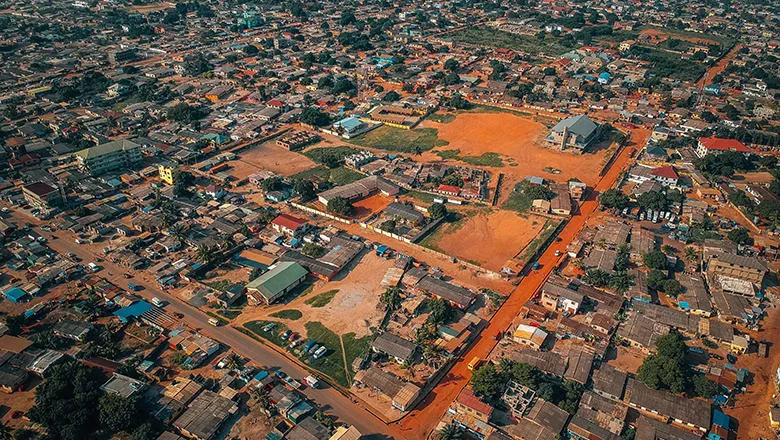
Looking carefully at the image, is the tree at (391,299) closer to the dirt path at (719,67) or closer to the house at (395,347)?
the house at (395,347)

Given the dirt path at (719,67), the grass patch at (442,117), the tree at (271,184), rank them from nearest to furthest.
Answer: the tree at (271,184), the grass patch at (442,117), the dirt path at (719,67)

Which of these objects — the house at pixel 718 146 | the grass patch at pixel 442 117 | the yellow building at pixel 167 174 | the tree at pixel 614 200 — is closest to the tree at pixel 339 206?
the yellow building at pixel 167 174

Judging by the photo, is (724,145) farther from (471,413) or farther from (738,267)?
(471,413)

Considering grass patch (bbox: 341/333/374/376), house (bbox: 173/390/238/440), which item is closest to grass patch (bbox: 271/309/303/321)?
grass patch (bbox: 341/333/374/376)

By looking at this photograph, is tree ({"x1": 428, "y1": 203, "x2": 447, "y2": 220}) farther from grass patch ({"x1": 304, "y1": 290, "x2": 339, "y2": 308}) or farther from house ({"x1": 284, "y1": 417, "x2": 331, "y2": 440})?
house ({"x1": 284, "y1": 417, "x2": 331, "y2": 440})

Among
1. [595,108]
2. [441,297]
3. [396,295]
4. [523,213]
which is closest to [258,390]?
[396,295]

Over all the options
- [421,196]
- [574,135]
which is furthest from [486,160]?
[421,196]

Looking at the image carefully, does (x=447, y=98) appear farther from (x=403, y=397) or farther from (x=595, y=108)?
(x=403, y=397)
